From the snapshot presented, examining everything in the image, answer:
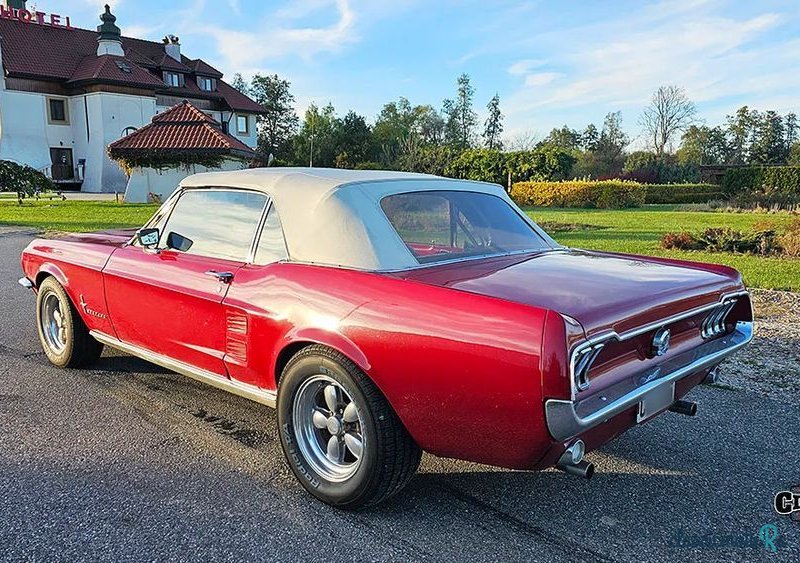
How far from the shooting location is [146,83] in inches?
1574

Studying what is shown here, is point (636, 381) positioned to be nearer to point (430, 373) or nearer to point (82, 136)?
point (430, 373)

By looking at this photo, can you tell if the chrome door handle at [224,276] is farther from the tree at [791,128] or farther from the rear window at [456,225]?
the tree at [791,128]

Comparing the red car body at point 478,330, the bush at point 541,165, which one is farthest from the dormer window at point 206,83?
the red car body at point 478,330

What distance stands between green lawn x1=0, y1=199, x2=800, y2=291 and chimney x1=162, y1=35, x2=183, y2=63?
24808 mm

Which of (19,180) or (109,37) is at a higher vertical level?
(109,37)

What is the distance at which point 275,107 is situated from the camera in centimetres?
6869

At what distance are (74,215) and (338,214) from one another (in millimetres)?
20452

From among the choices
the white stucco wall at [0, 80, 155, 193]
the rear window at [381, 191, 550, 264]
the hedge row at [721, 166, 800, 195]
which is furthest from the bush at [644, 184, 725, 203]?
the rear window at [381, 191, 550, 264]

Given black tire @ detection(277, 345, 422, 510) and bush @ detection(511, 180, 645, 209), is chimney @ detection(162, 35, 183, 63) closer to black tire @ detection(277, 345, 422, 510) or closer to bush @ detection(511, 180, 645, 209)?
bush @ detection(511, 180, 645, 209)

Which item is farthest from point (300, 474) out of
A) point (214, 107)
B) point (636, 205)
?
point (214, 107)

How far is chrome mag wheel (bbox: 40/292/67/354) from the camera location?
4.89 meters

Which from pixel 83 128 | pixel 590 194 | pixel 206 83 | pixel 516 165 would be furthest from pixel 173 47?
pixel 590 194

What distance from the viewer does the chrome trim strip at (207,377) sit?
3.23 m

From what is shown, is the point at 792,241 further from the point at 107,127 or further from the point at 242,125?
the point at 242,125
